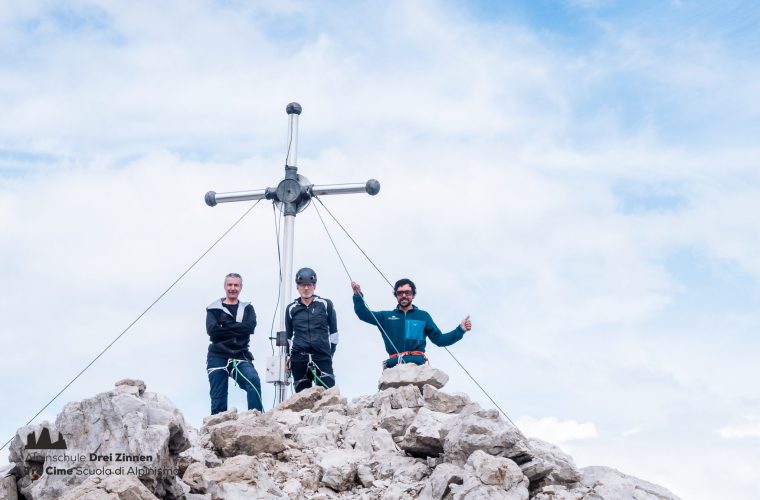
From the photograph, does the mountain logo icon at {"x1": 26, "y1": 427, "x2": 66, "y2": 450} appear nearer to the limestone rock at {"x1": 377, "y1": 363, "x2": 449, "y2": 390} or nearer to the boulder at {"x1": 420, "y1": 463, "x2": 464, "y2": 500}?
the boulder at {"x1": 420, "y1": 463, "x2": 464, "y2": 500}

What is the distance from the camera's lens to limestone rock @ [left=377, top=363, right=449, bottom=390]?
12703 millimetres

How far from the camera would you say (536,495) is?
9.66 metres

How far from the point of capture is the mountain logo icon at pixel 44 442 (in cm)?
870

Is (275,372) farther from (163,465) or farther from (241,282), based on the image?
(163,465)

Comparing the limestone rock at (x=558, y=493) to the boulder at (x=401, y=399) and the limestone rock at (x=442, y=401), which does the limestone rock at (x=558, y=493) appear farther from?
the boulder at (x=401, y=399)

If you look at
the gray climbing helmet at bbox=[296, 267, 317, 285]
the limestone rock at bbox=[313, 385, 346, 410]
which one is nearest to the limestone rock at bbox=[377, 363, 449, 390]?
the limestone rock at bbox=[313, 385, 346, 410]

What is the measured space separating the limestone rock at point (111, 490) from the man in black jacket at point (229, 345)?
5.72m

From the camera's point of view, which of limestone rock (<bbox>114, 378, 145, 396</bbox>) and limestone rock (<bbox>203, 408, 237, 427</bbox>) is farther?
limestone rock (<bbox>203, 408, 237, 427</bbox>)

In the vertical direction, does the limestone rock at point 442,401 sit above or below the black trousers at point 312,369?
below

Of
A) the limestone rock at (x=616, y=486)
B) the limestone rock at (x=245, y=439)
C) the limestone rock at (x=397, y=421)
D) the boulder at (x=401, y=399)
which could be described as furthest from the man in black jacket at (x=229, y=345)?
the limestone rock at (x=616, y=486)

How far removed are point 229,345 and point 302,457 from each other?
12.7 ft

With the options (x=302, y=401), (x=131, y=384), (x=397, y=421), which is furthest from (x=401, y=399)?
(x=131, y=384)

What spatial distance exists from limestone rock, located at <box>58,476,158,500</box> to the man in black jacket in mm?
5725

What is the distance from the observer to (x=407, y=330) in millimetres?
13852
